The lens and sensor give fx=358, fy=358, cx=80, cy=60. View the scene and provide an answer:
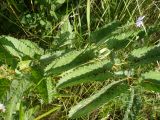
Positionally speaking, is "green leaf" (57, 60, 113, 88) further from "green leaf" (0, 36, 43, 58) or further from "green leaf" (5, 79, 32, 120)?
"green leaf" (0, 36, 43, 58)

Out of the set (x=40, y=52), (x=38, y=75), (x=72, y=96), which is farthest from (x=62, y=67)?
(x=72, y=96)

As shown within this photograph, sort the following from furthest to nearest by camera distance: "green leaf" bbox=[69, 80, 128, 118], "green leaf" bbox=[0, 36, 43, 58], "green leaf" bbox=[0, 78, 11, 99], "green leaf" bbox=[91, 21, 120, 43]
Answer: "green leaf" bbox=[91, 21, 120, 43]
"green leaf" bbox=[0, 36, 43, 58]
"green leaf" bbox=[0, 78, 11, 99]
"green leaf" bbox=[69, 80, 128, 118]

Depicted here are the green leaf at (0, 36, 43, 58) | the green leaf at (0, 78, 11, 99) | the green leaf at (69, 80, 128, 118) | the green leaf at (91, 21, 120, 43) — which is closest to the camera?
the green leaf at (69, 80, 128, 118)

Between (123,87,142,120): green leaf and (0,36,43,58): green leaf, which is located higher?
(0,36,43,58): green leaf

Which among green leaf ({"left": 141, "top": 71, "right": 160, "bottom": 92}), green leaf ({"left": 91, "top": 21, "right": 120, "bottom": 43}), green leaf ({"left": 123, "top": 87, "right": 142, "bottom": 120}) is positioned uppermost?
green leaf ({"left": 91, "top": 21, "right": 120, "bottom": 43})

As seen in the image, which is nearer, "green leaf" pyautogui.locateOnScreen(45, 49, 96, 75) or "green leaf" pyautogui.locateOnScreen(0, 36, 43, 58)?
"green leaf" pyautogui.locateOnScreen(45, 49, 96, 75)

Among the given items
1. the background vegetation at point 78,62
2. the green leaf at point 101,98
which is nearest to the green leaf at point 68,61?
the background vegetation at point 78,62

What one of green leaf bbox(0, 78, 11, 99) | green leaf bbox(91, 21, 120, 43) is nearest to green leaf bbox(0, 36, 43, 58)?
green leaf bbox(0, 78, 11, 99)

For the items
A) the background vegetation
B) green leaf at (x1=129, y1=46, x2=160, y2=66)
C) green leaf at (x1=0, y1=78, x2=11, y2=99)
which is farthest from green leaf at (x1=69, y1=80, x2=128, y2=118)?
green leaf at (x1=0, y1=78, x2=11, y2=99)

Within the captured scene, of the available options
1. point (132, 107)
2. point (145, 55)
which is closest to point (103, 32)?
point (145, 55)
